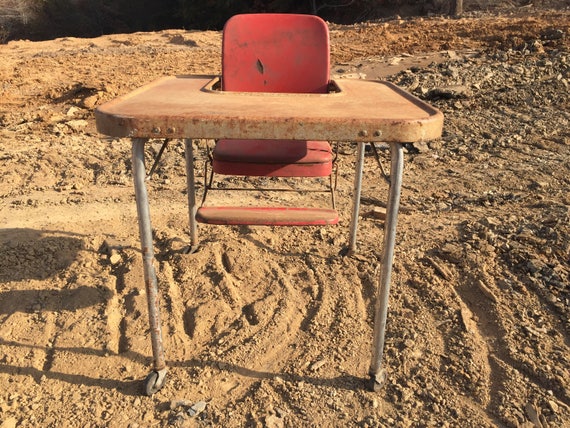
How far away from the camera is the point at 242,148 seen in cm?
268

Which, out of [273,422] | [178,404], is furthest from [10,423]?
[273,422]

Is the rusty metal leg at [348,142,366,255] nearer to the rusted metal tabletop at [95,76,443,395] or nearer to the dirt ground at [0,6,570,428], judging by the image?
the dirt ground at [0,6,570,428]

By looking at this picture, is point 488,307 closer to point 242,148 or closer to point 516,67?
point 242,148

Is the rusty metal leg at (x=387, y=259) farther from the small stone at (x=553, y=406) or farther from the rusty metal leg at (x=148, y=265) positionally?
the rusty metal leg at (x=148, y=265)

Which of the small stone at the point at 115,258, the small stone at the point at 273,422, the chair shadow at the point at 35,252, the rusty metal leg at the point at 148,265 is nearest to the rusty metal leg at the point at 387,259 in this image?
the small stone at the point at 273,422

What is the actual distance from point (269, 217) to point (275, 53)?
1.02m

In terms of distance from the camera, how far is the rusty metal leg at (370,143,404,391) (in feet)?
5.88

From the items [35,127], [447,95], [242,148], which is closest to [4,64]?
[35,127]

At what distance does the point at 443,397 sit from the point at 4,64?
398 inches

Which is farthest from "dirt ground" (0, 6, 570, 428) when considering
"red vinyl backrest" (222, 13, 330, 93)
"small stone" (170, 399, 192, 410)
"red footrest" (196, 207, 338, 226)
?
"red vinyl backrest" (222, 13, 330, 93)

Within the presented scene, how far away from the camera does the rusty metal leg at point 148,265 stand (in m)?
1.79

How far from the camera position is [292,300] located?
2.73m

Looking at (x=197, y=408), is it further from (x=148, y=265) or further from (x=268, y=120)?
(x=268, y=120)

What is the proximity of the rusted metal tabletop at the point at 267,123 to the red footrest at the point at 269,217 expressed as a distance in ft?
1.64
